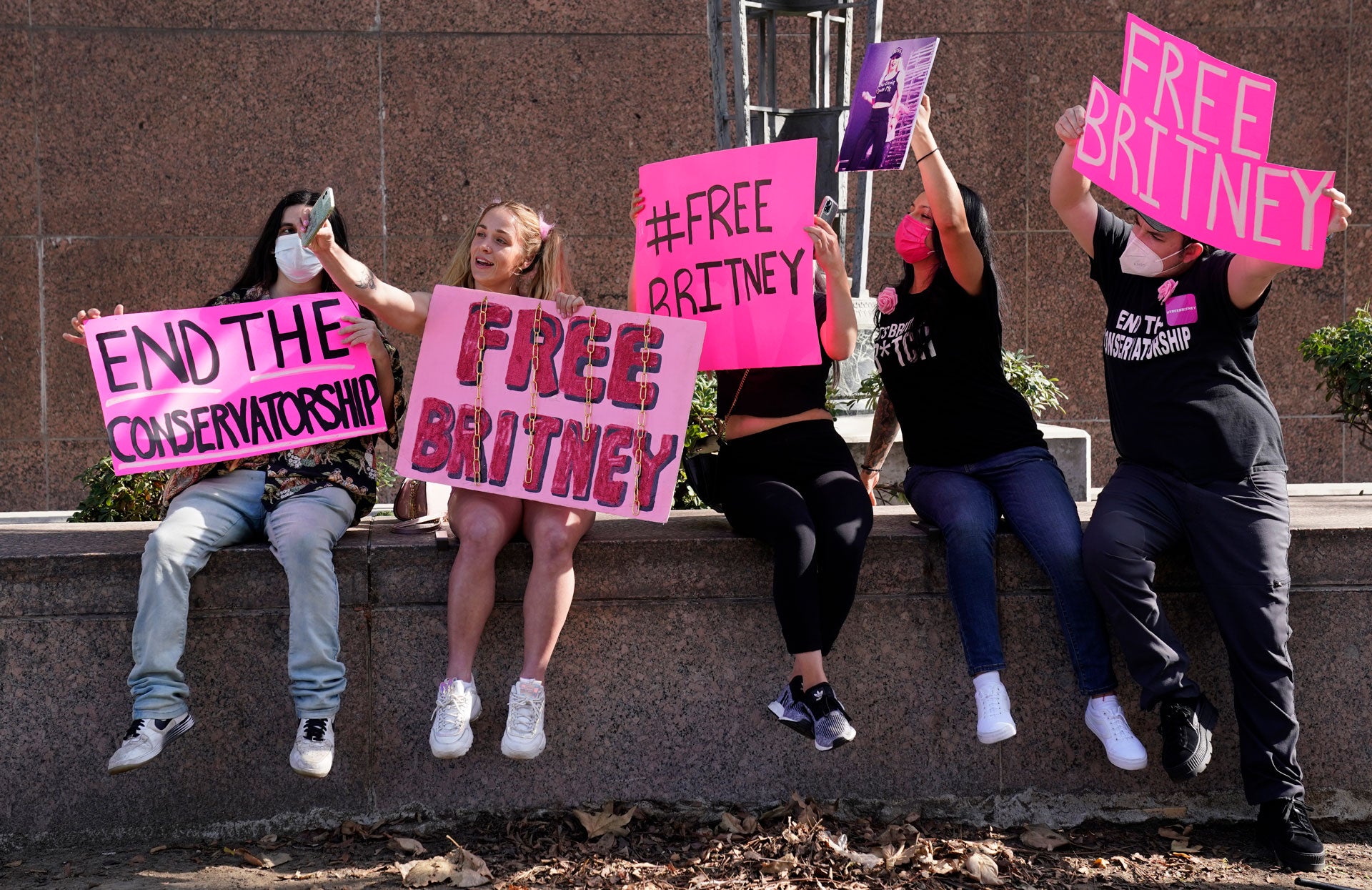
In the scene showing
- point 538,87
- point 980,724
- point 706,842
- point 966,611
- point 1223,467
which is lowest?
point 706,842

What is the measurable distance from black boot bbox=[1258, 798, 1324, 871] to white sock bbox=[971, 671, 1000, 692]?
2.66ft

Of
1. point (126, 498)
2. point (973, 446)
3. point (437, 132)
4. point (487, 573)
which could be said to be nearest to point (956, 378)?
point (973, 446)

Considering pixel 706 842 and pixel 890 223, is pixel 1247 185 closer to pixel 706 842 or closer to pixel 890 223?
pixel 706 842

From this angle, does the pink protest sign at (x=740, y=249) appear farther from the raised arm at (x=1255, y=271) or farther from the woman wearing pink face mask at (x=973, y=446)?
the raised arm at (x=1255, y=271)

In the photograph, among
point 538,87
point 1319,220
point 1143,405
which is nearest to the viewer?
point 1319,220

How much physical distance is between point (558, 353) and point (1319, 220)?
7.11 feet

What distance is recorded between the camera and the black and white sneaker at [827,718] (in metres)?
3.50

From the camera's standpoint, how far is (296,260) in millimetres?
3945

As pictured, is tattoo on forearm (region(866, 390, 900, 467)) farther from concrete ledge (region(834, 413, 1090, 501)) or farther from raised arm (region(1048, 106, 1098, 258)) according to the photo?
concrete ledge (region(834, 413, 1090, 501))

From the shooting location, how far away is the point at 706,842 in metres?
3.68

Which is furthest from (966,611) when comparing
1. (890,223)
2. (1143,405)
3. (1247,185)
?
(890,223)

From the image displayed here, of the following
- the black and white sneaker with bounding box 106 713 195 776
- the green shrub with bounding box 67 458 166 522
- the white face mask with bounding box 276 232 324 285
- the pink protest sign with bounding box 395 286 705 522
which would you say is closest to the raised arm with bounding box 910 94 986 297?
the pink protest sign with bounding box 395 286 705 522

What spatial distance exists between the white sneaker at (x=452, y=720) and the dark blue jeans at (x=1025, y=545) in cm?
142

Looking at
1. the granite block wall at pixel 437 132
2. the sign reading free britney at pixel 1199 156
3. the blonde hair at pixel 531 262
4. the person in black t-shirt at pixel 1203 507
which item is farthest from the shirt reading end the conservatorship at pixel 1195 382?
the granite block wall at pixel 437 132
